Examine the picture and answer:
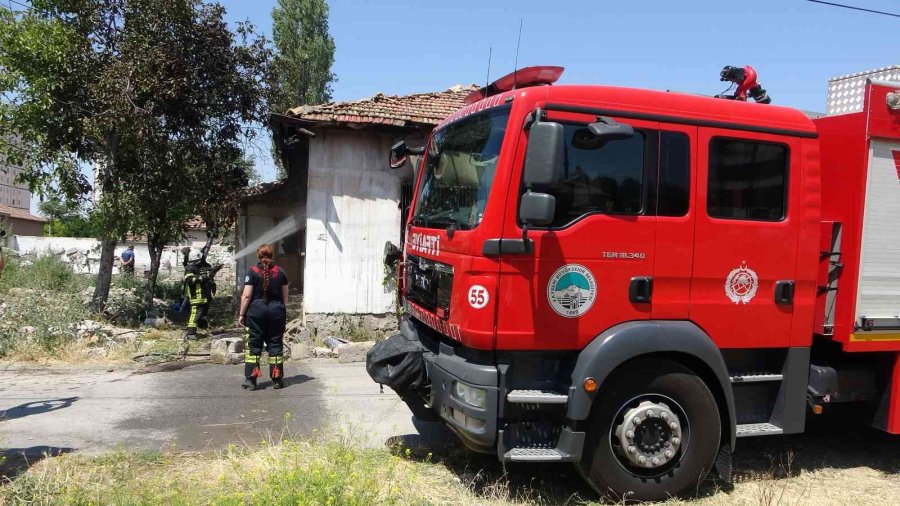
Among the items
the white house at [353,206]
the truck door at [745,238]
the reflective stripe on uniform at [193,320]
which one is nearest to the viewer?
the truck door at [745,238]

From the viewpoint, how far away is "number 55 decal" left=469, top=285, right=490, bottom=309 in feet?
11.8

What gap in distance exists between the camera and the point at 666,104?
3.91 m

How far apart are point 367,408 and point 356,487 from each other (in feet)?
8.21

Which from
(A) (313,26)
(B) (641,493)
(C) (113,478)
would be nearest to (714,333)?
(B) (641,493)

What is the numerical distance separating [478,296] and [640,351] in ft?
3.65

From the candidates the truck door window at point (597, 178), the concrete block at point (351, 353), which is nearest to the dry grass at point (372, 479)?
the truck door window at point (597, 178)

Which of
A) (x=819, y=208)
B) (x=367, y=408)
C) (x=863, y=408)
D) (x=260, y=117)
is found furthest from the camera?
(x=260, y=117)

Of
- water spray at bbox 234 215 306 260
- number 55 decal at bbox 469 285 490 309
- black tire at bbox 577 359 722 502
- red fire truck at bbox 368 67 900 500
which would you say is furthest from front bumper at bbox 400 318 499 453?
water spray at bbox 234 215 306 260

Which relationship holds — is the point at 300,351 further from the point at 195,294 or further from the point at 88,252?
the point at 88,252

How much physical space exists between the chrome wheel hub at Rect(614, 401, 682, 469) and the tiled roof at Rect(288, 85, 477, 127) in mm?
6171

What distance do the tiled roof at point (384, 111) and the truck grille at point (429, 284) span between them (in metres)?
4.82

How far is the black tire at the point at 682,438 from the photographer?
12.4 feet

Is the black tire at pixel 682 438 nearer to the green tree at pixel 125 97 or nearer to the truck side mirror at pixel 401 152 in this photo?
the truck side mirror at pixel 401 152

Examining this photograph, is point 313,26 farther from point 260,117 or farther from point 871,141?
point 871,141
